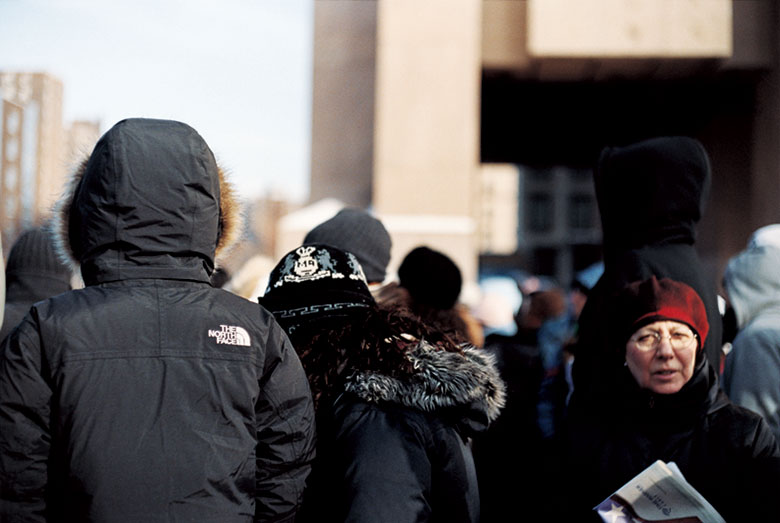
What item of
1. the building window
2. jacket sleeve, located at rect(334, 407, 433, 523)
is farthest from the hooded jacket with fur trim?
the building window

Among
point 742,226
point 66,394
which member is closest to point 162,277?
point 66,394

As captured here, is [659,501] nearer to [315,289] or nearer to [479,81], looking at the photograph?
[315,289]

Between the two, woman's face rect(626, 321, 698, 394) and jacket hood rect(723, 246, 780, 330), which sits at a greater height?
jacket hood rect(723, 246, 780, 330)

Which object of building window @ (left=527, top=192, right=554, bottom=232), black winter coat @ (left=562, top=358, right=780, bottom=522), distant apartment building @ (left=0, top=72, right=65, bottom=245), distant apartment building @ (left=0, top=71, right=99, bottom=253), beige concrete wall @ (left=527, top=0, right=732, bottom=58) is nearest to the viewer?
black winter coat @ (left=562, top=358, right=780, bottom=522)

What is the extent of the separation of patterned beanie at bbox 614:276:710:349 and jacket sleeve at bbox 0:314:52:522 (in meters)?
1.97

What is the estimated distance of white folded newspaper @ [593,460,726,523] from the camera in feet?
8.16

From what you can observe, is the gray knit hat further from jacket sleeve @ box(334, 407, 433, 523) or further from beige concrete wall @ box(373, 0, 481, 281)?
beige concrete wall @ box(373, 0, 481, 281)

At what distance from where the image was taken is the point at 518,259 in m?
68.8

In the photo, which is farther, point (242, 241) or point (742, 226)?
point (742, 226)

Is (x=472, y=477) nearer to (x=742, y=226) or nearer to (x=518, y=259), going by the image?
(x=742, y=226)

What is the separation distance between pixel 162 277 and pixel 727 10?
379 inches

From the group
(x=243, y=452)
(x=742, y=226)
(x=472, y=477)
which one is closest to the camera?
(x=243, y=452)

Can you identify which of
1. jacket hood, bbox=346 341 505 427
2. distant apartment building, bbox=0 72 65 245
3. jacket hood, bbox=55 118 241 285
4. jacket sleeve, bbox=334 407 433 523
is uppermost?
distant apartment building, bbox=0 72 65 245

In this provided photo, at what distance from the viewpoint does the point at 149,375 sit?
2002mm
